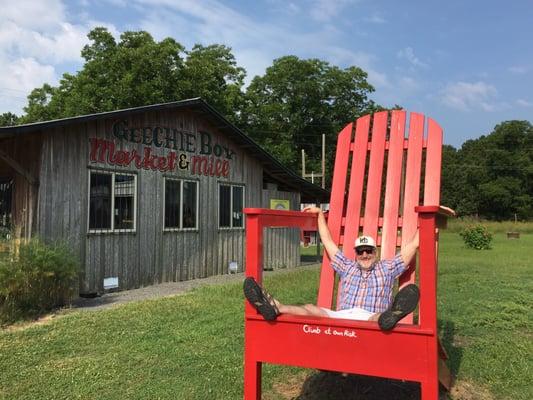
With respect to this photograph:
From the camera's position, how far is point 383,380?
3.93 m

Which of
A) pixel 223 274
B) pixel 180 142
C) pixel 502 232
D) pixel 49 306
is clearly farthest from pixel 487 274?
pixel 502 232

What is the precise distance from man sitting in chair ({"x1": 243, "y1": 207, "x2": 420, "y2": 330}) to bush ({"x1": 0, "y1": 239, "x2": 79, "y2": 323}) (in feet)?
13.2

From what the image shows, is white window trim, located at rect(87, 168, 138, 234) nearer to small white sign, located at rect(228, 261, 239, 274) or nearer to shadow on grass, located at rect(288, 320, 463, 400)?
small white sign, located at rect(228, 261, 239, 274)

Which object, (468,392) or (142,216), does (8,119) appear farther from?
(468,392)

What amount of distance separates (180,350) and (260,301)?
1.97m

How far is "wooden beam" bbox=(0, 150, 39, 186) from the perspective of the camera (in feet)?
25.0

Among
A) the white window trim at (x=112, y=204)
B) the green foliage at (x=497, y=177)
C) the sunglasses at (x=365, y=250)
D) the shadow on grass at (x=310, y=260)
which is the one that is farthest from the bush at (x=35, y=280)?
the green foliage at (x=497, y=177)

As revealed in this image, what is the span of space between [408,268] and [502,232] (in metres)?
36.6

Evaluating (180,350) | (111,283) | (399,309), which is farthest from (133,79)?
(399,309)

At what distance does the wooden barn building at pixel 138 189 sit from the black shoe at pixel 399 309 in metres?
5.66

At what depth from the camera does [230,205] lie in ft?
38.8

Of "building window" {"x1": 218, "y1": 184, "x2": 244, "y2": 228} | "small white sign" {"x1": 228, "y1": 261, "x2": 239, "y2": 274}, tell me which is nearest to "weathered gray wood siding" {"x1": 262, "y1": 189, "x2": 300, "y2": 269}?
"building window" {"x1": 218, "y1": 184, "x2": 244, "y2": 228}

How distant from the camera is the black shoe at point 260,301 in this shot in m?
2.91

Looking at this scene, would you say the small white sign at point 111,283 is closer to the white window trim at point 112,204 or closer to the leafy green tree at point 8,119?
the white window trim at point 112,204
